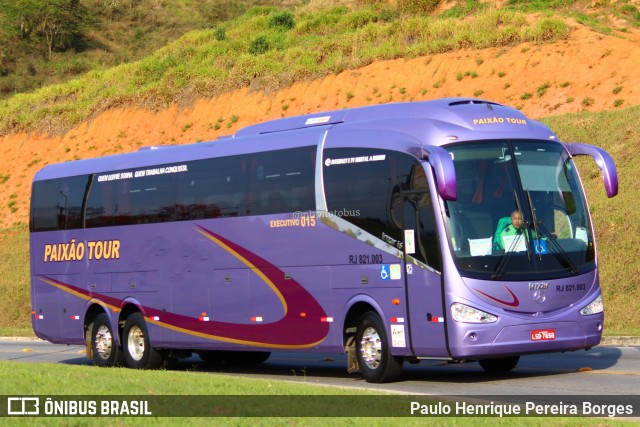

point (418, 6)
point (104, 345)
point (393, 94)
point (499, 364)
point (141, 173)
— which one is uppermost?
point (418, 6)

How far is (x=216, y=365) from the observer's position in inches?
878

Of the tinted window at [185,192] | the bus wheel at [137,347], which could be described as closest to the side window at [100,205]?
the tinted window at [185,192]

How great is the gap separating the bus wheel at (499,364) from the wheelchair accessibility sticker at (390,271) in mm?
2575

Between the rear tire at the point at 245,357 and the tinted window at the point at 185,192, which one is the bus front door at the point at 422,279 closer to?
the tinted window at the point at 185,192

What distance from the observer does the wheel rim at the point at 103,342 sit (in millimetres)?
21656

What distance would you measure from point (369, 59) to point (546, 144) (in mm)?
37094

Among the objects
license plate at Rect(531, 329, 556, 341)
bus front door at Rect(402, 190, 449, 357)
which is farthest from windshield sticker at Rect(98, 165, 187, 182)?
license plate at Rect(531, 329, 556, 341)

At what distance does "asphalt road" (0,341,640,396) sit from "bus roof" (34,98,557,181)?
3465mm

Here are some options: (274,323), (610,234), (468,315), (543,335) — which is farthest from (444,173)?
(610,234)

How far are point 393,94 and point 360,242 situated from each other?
110 ft

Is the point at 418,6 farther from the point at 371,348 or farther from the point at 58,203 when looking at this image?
the point at 371,348

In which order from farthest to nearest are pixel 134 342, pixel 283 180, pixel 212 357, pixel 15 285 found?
pixel 15 285, pixel 212 357, pixel 134 342, pixel 283 180

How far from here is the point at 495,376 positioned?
16.9 meters

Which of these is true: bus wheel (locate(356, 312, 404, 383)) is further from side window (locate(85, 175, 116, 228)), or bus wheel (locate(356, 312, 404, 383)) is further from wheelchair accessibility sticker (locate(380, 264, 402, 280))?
side window (locate(85, 175, 116, 228))
